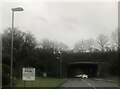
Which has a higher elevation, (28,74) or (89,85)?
(28,74)

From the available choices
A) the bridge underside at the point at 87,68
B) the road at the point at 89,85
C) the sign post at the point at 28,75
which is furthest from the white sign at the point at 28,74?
the bridge underside at the point at 87,68

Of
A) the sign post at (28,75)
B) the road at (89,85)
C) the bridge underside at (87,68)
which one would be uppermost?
the sign post at (28,75)

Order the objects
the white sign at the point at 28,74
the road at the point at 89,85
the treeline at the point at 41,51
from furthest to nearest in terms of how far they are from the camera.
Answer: the treeline at the point at 41,51 → the road at the point at 89,85 → the white sign at the point at 28,74

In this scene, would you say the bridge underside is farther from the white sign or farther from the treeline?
the white sign

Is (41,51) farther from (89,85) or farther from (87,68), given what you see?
(89,85)

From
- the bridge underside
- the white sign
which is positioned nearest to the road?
the white sign

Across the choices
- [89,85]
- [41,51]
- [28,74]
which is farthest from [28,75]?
[41,51]

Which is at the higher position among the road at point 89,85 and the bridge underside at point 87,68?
the road at point 89,85

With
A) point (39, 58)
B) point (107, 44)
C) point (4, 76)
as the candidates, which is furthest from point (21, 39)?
point (4, 76)

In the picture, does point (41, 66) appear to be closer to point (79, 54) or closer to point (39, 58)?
point (39, 58)

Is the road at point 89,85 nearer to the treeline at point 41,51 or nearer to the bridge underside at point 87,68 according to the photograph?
the treeline at point 41,51

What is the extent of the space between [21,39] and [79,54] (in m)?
36.9

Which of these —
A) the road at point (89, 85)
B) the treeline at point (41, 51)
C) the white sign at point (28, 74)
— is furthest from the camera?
the treeline at point (41, 51)

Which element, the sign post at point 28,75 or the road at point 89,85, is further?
the road at point 89,85
